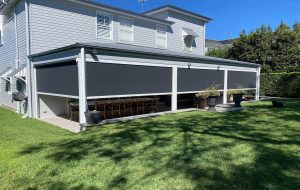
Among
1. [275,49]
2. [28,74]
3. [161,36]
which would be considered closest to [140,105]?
[28,74]

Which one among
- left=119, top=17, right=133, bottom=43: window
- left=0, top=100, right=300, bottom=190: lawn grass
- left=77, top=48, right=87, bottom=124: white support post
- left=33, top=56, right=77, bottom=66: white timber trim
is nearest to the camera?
left=0, top=100, right=300, bottom=190: lawn grass

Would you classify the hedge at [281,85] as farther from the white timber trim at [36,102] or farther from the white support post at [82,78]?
the white timber trim at [36,102]

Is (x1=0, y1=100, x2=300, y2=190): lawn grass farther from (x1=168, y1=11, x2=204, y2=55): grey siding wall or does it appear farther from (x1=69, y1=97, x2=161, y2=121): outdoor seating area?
(x1=168, y1=11, x2=204, y2=55): grey siding wall

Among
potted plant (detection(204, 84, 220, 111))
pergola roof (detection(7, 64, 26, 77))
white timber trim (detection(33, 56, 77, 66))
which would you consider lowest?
potted plant (detection(204, 84, 220, 111))

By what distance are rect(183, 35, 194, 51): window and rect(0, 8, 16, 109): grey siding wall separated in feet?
38.8

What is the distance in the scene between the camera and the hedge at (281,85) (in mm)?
19500

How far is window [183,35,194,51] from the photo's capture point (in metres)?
18.9

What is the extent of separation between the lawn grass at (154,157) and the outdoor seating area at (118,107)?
2.13m

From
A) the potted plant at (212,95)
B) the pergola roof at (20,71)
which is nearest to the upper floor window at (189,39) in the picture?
the potted plant at (212,95)


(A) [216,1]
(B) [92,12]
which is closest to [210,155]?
(B) [92,12]

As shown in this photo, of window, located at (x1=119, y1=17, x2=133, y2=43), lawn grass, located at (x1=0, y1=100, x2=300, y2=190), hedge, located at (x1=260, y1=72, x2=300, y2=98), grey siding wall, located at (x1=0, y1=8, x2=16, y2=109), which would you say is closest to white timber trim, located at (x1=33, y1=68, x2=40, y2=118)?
grey siding wall, located at (x1=0, y1=8, x2=16, y2=109)

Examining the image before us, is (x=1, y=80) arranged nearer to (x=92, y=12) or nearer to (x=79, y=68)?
(x=92, y=12)

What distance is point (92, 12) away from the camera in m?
13.0

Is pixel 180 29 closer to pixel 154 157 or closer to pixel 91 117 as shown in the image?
pixel 91 117
